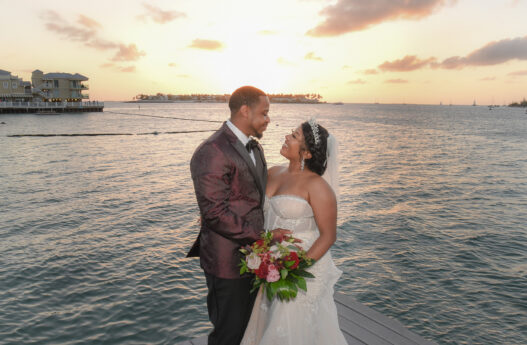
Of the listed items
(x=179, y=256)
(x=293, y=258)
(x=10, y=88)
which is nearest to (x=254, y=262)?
(x=293, y=258)

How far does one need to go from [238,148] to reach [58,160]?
3127cm

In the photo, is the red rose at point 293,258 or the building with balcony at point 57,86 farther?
the building with balcony at point 57,86

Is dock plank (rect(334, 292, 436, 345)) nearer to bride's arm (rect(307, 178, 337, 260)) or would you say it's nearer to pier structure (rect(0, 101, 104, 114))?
bride's arm (rect(307, 178, 337, 260))

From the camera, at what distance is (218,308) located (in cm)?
343

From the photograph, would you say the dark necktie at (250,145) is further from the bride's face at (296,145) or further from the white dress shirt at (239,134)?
the bride's face at (296,145)

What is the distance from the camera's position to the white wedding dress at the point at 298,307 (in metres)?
3.84

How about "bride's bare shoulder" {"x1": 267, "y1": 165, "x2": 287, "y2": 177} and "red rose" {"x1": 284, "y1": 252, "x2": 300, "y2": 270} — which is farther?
"bride's bare shoulder" {"x1": 267, "y1": 165, "x2": 287, "y2": 177}

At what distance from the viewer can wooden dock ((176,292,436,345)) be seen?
17.1 ft

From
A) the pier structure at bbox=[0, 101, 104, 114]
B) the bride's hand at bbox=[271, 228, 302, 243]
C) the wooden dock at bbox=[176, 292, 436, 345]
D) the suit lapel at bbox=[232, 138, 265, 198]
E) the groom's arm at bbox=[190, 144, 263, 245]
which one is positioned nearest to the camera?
the groom's arm at bbox=[190, 144, 263, 245]

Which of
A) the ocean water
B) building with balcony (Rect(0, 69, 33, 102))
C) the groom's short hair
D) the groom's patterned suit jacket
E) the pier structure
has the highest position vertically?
building with balcony (Rect(0, 69, 33, 102))

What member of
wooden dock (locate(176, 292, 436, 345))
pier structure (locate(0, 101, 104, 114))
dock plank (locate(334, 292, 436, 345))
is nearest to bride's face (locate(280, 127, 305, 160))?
wooden dock (locate(176, 292, 436, 345))

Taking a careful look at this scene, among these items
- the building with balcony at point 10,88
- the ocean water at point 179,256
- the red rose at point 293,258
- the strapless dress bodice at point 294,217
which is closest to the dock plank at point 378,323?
the strapless dress bodice at point 294,217

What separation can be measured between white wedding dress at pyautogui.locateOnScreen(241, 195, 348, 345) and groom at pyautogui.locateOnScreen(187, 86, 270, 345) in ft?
1.45

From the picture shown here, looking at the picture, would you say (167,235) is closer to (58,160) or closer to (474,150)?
(58,160)
